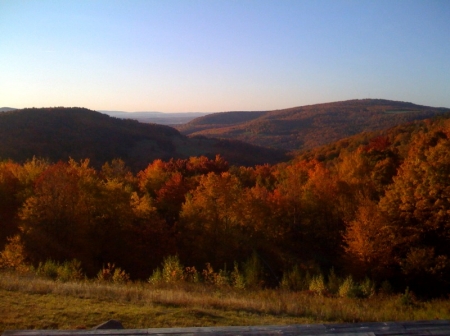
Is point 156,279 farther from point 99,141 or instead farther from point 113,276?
point 99,141

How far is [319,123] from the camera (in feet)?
363

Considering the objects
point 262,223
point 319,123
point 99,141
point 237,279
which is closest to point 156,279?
point 237,279

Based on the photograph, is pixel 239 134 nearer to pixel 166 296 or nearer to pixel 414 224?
pixel 414 224

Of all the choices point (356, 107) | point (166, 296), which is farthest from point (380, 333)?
point (356, 107)

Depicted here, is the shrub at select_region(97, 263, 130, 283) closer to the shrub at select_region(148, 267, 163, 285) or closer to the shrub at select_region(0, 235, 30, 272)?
the shrub at select_region(148, 267, 163, 285)

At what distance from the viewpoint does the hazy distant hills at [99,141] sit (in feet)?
208

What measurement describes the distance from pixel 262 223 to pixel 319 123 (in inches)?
3472

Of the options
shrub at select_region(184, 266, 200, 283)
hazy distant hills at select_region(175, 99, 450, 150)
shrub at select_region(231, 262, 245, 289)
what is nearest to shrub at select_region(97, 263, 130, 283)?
shrub at select_region(184, 266, 200, 283)

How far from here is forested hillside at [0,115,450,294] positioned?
71.4ft

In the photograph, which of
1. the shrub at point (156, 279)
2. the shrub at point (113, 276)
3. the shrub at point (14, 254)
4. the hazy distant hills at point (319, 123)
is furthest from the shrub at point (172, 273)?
the hazy distant hills at point (319, 123)

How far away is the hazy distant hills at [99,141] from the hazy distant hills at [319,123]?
17286 mm

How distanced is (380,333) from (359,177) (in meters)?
29.1

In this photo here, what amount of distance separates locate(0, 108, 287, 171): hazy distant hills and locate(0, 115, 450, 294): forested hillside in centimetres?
3254

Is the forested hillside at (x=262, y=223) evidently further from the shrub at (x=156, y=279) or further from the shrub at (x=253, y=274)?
the shrub at (x=156, y=279)
